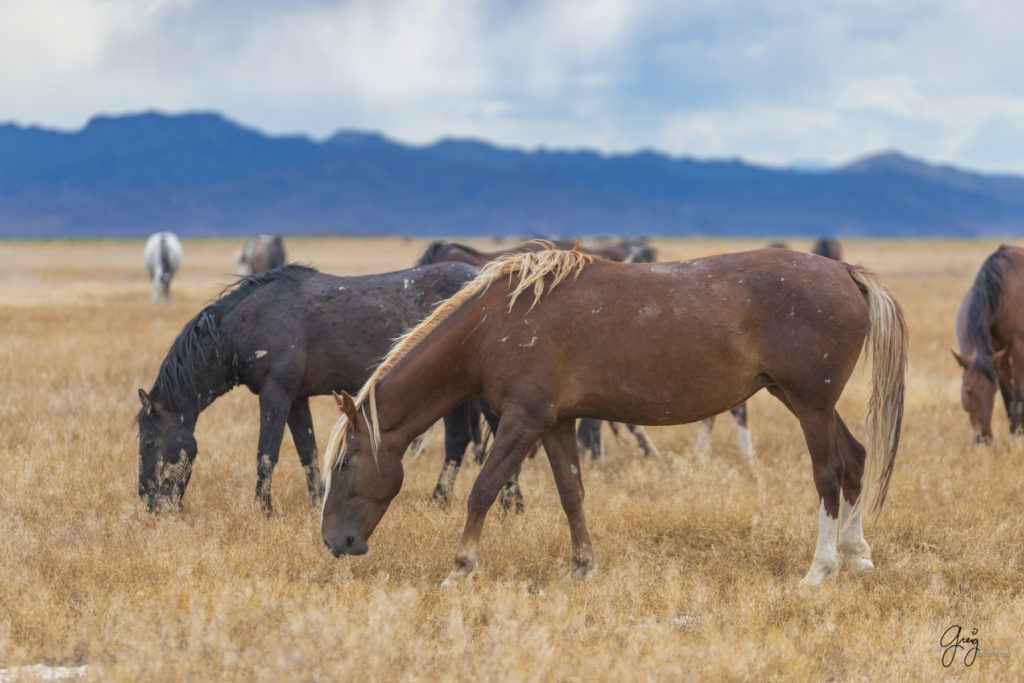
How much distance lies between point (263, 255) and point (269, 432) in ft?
73.8

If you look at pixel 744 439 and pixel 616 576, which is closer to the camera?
pixel 616 576

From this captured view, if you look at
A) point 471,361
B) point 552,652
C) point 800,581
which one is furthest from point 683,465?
point 552,652

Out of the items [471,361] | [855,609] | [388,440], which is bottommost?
[855,609]

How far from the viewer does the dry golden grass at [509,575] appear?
14.9 feet

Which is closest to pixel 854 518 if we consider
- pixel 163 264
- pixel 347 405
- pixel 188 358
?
pixel 347 405

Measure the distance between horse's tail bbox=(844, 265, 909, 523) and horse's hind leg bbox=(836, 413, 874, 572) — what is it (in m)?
0.06

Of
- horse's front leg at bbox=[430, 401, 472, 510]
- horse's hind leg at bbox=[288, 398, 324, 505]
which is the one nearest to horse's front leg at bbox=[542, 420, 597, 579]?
horse's front leg at bbox=[430, 401, 472, 510]

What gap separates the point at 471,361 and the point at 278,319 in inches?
92.5

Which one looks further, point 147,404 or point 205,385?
point 205,385

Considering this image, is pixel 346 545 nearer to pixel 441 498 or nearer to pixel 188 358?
pixel 441 498

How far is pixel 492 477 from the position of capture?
5.70m

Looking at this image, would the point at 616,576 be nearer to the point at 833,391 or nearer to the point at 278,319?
the point at 833,391

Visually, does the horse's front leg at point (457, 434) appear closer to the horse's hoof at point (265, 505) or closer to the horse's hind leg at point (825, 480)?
the horse's hoof at point (265, 505)

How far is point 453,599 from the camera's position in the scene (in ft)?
17.2
